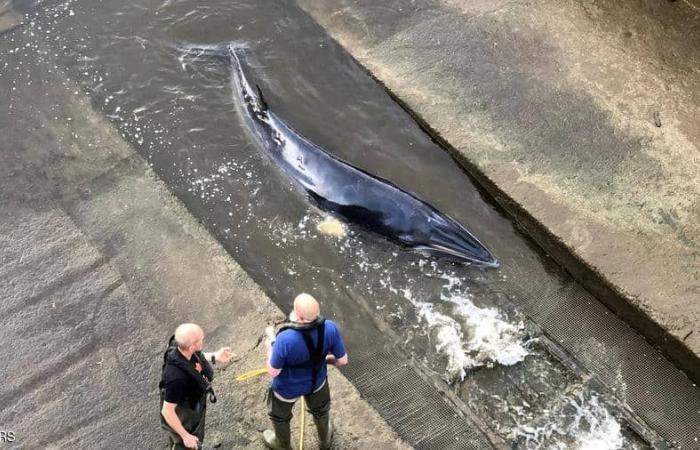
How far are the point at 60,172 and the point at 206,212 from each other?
68.8 inches

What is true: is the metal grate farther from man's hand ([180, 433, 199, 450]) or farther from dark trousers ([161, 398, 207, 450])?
man's hand ([180, 433, 199, 450])

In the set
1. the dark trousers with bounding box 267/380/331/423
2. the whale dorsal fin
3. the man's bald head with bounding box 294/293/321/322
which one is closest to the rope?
the dark trousers with bounding box 267/380/331/423

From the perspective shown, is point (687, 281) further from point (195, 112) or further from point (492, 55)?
point (195, 112)

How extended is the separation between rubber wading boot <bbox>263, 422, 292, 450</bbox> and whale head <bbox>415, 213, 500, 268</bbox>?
246cm

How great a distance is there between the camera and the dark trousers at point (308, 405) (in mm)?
4773

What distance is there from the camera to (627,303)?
622 cm

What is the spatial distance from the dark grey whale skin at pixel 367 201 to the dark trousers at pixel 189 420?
2.80 metres

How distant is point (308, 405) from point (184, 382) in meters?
1.04

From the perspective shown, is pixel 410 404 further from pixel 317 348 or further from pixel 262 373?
pixel 317 348

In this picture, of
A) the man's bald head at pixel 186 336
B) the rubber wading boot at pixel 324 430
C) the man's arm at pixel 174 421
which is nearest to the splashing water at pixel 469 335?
the rubber wading boot at pixel 324 430

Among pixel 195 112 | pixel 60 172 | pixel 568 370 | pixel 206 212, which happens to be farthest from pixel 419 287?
pixel 60 172

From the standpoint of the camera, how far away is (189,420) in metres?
4.62

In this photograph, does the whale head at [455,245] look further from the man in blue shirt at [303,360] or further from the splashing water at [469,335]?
the man in blue shirt at [303,360]

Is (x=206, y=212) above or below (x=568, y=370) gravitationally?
below
